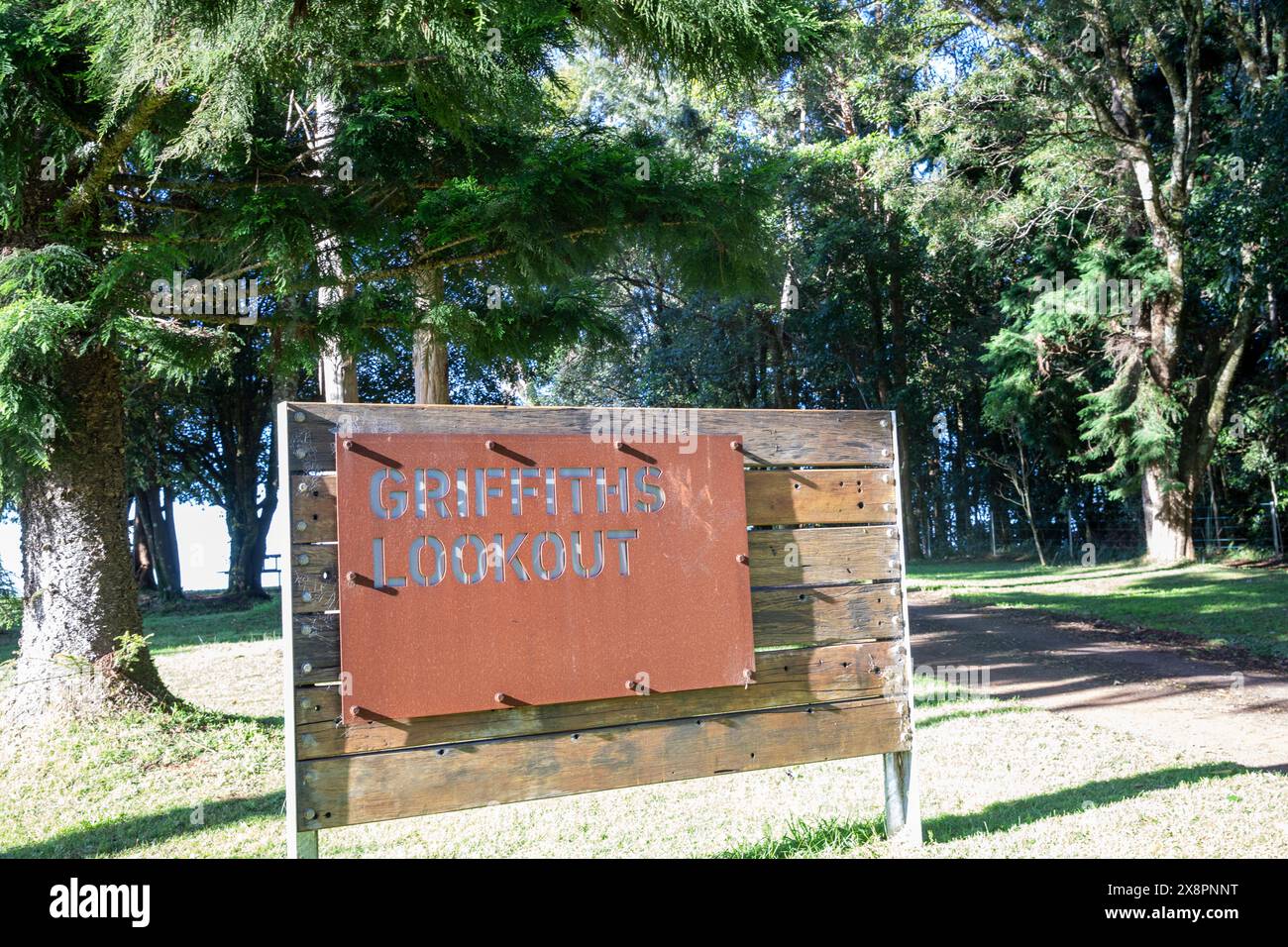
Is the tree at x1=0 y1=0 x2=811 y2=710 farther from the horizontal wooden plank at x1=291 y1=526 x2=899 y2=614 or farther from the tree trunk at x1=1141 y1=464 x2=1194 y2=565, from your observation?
the tree trunk at x1=1141 y1=464 x2=1194 y2=565

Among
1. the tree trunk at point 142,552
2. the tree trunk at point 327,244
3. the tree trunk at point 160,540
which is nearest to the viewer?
the tree trunk at point 327,244

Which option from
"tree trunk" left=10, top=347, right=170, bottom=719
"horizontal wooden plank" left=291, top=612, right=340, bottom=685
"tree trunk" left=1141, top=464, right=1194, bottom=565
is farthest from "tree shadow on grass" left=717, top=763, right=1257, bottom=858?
"tree trunk" left=1141, top=464, right=1194, bottom=565

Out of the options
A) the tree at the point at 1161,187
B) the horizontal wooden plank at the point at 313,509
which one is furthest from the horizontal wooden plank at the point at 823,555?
the tree at the point at 1161,187

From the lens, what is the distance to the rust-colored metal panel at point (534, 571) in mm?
3465

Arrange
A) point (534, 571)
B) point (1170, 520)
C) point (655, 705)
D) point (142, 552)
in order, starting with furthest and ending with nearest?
1. point (142, 552)
2. point (1170, 520)
3. point (655, 705)
4. point (534, 571)

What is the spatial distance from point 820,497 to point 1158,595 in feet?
39.6

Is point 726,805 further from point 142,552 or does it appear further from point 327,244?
point 142,552

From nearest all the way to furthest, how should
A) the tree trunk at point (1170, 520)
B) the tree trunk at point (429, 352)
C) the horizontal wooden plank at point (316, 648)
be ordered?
the horizontal wooden plank at point (316, 648) < the tree trunk at point (429, 352) < the tree trunk at point (1170, 520)

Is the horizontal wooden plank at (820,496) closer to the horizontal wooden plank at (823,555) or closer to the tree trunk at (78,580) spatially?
the horizontal wooden plank at (823,555)

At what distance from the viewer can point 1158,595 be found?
46.6 feet

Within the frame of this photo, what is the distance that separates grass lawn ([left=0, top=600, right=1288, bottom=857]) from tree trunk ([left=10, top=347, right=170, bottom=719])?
1.00 feet

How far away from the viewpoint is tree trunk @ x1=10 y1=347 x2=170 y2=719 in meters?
6.31

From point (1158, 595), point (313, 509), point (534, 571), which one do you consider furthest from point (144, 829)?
point (1158, 595)
